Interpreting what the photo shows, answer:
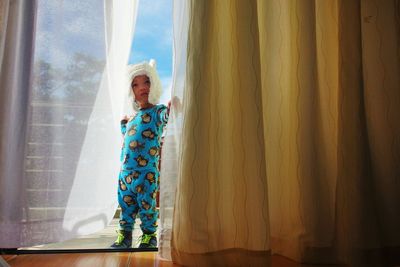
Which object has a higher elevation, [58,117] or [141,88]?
[141,88]

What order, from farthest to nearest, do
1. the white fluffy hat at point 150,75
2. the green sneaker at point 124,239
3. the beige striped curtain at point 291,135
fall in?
the white fluffy hat at point 150,75, the green sneaker at point 124,239, the beige striped curtain at point 291,135

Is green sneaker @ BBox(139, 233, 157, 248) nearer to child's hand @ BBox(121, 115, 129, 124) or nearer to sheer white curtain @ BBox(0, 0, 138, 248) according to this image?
sheer white curtain @ BBox(0, 0, 138, 248)

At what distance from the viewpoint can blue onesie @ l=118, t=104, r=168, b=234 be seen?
143cm

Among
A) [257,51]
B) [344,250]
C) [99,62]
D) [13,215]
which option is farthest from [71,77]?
[344,250]

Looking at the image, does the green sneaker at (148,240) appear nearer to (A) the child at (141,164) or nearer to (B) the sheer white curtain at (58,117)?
(A) the child at (141,164)

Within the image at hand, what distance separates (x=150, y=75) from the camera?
153 cm

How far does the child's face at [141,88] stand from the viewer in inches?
59.8

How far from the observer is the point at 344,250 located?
0.95 m

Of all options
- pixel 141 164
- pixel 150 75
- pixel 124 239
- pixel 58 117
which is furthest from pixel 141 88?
pixel 124 239

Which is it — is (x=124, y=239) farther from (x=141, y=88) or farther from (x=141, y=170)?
(x=141, y=88)

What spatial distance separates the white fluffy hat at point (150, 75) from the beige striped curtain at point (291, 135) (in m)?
0.56

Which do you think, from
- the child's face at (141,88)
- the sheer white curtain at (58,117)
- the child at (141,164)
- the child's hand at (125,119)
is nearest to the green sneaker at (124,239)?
the child at (141,164)

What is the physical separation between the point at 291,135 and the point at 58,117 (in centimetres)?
77

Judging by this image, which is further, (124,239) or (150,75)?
(150,75)
